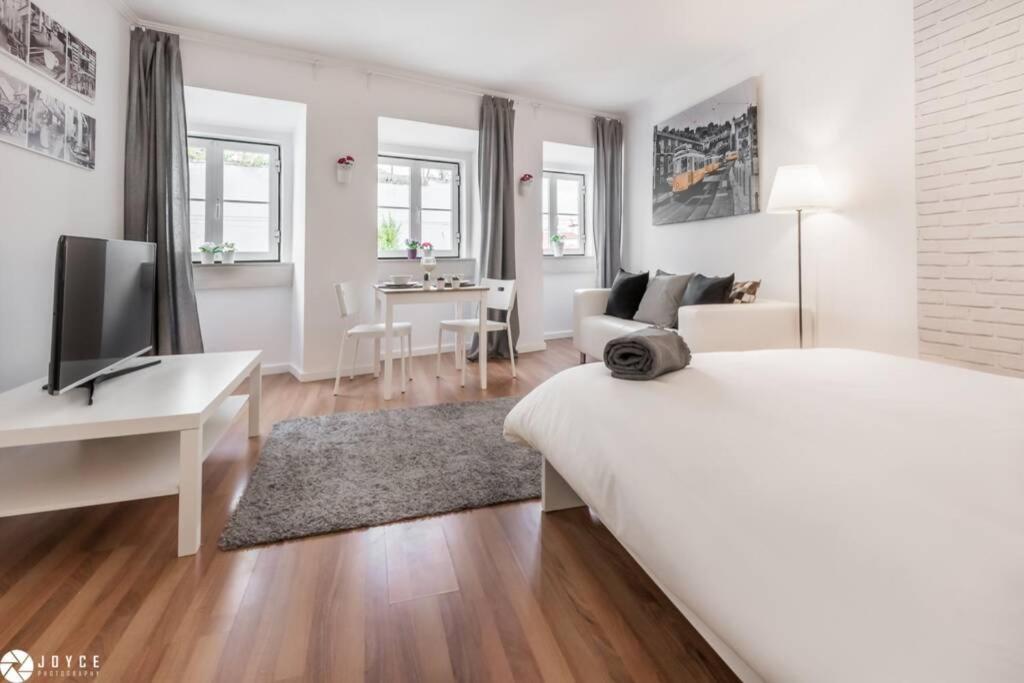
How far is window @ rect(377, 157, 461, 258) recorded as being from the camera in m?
4.79

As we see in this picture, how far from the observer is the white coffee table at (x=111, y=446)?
53.3 inches

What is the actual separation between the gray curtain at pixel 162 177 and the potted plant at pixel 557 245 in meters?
3.75

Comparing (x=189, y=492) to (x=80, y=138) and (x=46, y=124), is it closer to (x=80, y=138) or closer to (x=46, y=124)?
(x=46, y=124)

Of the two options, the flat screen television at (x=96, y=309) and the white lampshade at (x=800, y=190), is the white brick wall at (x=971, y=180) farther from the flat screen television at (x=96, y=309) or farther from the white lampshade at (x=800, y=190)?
the flat screen television at (x=96, y=309)

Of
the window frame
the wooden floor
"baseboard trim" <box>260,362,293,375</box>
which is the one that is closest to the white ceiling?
the window frame

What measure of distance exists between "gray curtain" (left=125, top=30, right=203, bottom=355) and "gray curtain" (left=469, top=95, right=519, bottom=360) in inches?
90.7

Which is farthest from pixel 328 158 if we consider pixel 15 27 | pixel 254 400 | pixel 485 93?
pixel 254 400

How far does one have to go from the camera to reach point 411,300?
132 inches

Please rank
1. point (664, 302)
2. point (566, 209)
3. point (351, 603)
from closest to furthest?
point (351, 603), point (664, 302), point (566, 209)

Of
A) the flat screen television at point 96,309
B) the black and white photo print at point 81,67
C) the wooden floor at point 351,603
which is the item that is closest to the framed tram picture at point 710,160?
the wooden floor at point 351,603

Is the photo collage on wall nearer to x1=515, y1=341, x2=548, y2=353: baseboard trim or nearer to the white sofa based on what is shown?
the white sofa

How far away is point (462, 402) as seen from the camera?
10.2ft

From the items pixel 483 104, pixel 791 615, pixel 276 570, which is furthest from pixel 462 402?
pixel 483 104

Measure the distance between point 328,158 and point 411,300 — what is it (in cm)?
143
